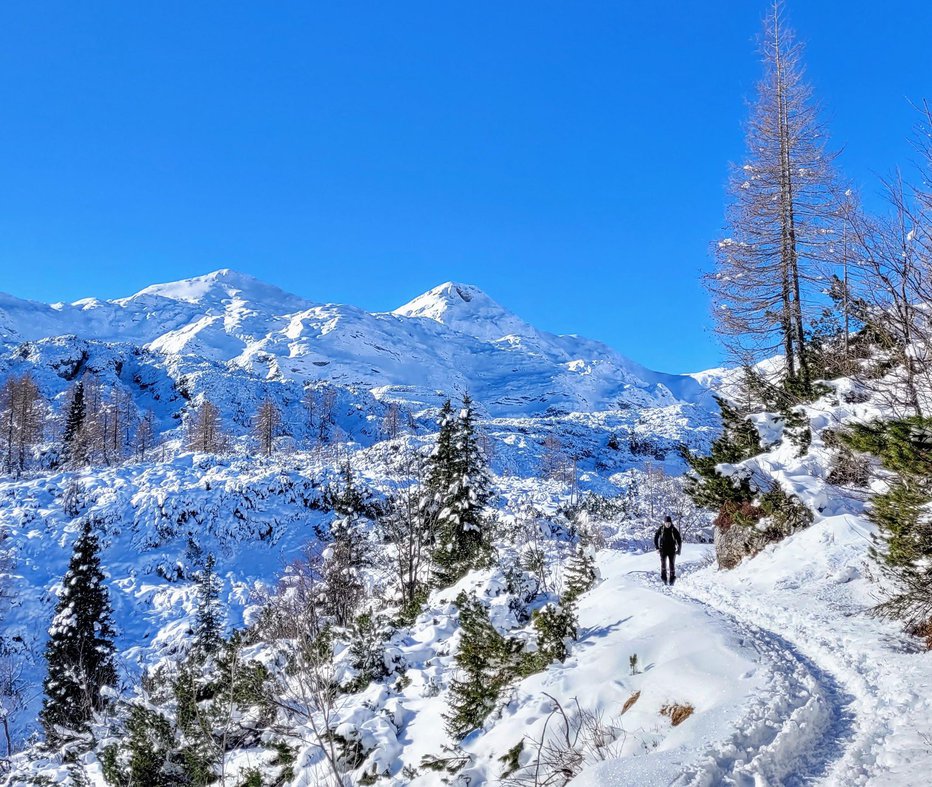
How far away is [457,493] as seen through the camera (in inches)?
910

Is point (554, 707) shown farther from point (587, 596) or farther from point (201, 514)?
point (201, 514)

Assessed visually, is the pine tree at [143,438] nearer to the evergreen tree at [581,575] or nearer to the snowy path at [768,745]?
the evergreen tree at [581,575]

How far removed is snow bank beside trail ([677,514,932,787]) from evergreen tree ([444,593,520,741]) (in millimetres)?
3939

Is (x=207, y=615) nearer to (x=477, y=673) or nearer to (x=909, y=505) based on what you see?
(x=477, y=673)

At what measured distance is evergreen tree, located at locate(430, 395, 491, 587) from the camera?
72.2ft

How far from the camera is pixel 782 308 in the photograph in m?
13.8

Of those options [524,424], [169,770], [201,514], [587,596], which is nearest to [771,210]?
[587,596]

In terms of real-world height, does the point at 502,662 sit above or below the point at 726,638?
below

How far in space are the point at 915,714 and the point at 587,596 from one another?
23.7ft

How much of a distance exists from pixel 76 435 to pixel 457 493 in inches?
2281

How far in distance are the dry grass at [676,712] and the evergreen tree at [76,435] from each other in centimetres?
6552

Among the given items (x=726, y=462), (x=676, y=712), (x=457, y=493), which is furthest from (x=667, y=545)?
(x=457, y=493)

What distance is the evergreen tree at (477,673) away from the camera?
8039mm

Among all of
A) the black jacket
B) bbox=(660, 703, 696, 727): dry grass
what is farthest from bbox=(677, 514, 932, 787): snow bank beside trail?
bbox=(660, 703, 696, 727): dry grass
